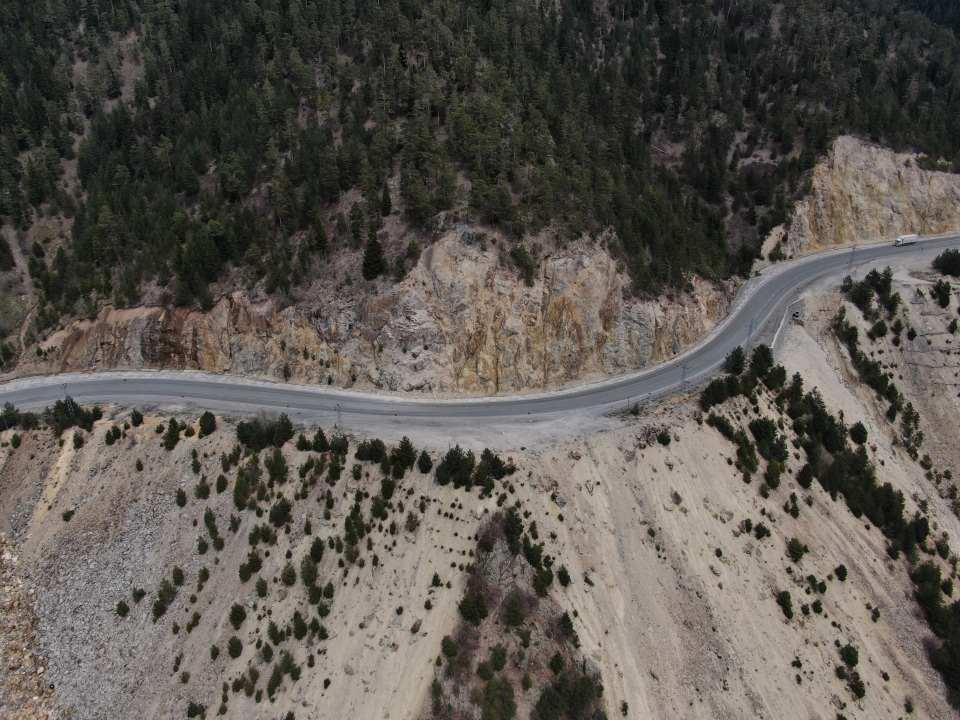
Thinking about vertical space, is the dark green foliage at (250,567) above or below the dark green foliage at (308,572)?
below

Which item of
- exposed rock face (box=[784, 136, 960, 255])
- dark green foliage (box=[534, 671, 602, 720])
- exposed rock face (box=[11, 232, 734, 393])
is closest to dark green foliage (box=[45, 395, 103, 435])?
exposed rock face (box=[11, 232, 734, 393])

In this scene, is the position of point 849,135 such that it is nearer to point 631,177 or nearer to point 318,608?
point 631,177

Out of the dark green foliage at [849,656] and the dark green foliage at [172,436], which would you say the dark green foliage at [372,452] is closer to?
the dark green foliage at [172,436]

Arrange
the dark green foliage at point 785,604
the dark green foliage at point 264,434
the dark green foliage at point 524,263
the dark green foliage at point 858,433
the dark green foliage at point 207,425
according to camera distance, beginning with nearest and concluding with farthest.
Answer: the dark green foliage at point 785,604 < the dark green foliage at point 264,434 < the dark green foliage at point 207,425 < the dark green foliage at point 524,263 < the dark green foliage at point 858,433

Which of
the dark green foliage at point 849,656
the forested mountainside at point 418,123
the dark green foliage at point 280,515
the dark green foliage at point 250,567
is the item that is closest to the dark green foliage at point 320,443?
the dark green foliage at point 280,515

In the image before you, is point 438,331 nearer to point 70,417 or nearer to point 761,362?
point 761,362

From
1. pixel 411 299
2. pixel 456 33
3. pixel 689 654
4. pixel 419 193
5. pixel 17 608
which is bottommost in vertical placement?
pixel 17 608

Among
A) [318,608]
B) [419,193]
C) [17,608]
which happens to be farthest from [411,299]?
[17,608]
